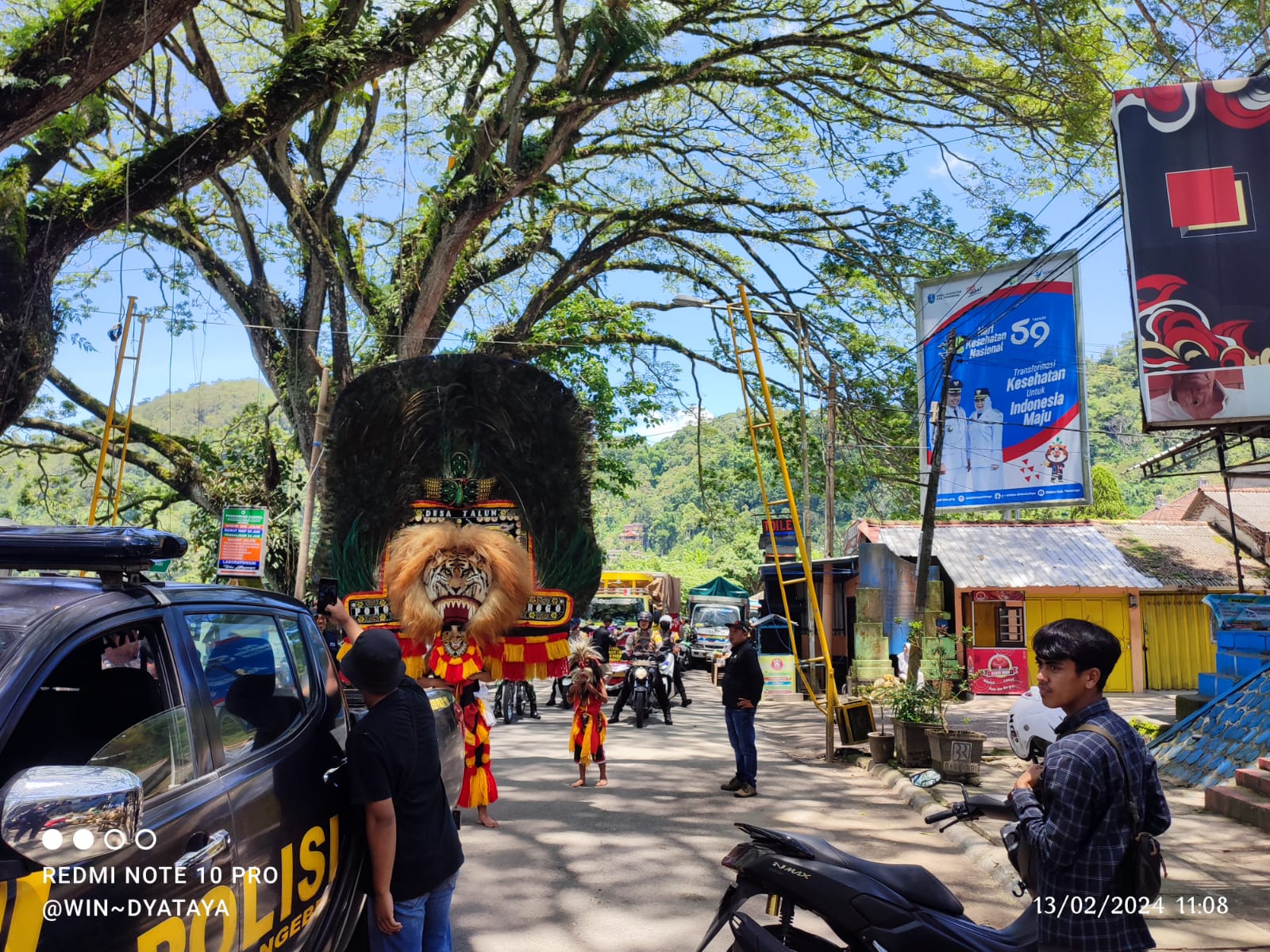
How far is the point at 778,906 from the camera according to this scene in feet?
11.0

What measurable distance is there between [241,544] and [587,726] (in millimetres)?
8007

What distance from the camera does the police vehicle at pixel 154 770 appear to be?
1920 millimetres

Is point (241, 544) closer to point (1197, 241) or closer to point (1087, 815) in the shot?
point (1197, 241)

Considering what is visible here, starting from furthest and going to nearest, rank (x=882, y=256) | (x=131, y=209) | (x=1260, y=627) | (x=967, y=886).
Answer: (x=882, y=256) < (x=1260, y=627) < (x=131, y=209) < (x=967, y=886)

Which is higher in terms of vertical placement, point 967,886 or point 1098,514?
point 1098,514

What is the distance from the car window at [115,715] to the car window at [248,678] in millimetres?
182

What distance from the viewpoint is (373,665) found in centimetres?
329

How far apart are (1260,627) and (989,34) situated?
26.4 feet

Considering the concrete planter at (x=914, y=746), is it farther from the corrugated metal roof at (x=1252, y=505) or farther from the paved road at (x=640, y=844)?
the corrugated metal roof at (x=1252, y=505)

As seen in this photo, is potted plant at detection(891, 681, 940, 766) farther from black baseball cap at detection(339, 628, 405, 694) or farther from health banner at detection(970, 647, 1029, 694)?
health banner at detection(970, 647, 1029, 694)

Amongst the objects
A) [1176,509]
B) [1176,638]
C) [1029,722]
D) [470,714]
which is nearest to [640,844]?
[470,714]

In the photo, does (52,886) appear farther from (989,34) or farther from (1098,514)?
(1098,514)

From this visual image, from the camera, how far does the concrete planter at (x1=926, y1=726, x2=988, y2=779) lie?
31.3 ft

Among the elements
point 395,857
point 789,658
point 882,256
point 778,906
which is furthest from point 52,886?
point 789,658
